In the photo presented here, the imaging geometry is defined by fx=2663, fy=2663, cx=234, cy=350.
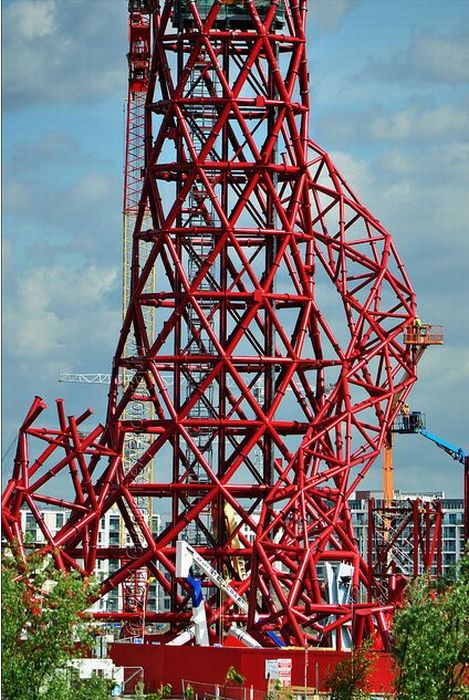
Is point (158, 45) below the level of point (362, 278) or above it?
above

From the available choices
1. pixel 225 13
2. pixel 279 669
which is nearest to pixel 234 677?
pixel 279 669

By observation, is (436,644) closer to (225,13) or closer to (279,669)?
(279,669)

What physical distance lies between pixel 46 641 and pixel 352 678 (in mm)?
11068

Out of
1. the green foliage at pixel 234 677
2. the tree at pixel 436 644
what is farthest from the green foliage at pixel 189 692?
the tree at pixel 436 644

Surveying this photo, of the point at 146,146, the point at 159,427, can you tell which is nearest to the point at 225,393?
the point at 159,427

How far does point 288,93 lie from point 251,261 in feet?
22.5

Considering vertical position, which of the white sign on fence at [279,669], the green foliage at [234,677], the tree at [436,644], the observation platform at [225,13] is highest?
the observation platform at [225,13]

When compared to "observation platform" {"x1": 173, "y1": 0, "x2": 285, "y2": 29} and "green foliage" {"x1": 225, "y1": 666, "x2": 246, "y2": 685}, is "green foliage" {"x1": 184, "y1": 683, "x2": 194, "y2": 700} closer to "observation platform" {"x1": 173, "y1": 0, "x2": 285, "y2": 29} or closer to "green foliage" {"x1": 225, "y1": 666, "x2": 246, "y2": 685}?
"green foliage" {"x1": 225, "y1": 666, "x2": 246, "y2": 685}

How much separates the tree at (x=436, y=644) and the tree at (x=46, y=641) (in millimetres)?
7932

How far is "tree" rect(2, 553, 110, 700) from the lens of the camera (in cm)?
6794

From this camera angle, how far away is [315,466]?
103 m

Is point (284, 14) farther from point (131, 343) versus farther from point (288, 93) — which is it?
point (131, 343)

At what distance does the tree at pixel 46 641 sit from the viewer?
67.9m

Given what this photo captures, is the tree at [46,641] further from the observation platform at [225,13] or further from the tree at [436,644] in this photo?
the observation platform at [225,13]
